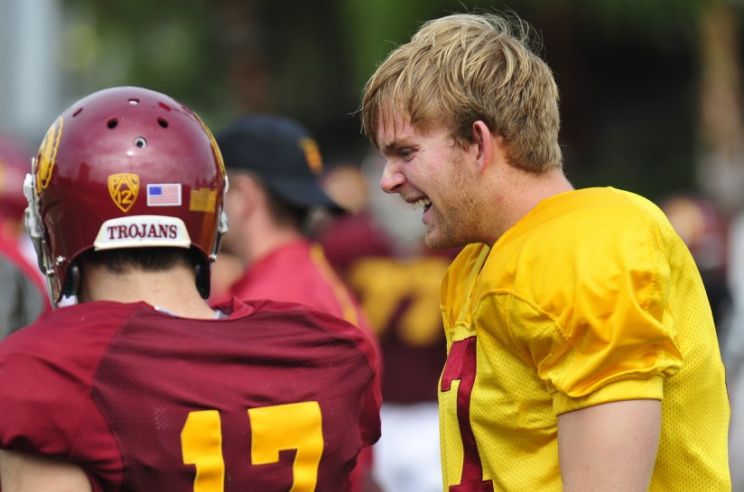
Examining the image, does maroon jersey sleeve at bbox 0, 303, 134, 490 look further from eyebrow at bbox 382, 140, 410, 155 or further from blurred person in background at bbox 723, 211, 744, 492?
blurred person in background at bbox 723, 211, 744, 492

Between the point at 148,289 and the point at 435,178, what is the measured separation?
674 millimetres

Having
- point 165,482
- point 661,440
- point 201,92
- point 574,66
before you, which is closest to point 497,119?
point 661,440

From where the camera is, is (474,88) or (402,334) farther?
(402,334)

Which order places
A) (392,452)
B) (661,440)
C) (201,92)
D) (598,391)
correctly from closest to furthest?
(598,391)
(661,440)
(392,452)
(201,92)

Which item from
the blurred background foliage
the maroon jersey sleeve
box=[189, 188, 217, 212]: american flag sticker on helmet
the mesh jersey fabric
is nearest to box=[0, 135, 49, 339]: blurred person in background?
the mesh jersey fabric

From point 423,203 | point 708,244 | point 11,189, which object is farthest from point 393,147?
point 708,244

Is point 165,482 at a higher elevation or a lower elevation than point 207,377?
lower

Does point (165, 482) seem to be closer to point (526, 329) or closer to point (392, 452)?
point (526, 329)

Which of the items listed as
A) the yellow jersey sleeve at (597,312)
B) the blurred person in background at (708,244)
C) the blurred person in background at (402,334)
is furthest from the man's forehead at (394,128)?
the blurred person in background at (708,244)

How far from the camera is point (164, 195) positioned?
2906 mm

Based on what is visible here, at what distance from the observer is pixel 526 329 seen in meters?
2.72

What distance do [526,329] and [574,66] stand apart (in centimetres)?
1152

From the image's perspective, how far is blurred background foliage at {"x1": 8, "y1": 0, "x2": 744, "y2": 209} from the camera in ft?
43.6

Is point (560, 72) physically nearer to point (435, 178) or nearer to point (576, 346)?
point (435, 178)
